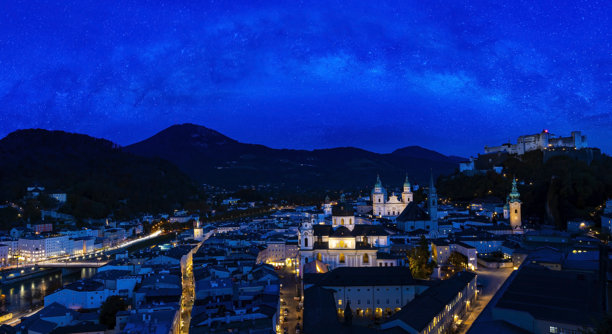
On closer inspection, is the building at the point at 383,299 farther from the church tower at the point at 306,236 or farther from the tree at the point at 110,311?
the tree at the point at 110,311

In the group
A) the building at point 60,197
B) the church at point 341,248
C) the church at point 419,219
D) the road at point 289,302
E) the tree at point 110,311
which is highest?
the building at point 60,197

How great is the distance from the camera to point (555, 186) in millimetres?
32375

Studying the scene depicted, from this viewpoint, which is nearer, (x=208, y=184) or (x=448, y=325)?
(x=448, y=325)

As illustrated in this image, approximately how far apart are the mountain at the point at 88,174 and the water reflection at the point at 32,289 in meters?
26.8

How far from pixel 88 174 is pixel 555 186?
68.1m

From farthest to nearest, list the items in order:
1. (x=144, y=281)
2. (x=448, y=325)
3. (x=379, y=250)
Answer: (x=379, y=250) → (x=144, y=281) → (x=448, y=325)

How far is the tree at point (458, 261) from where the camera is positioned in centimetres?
2287

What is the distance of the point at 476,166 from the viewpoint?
174 feet

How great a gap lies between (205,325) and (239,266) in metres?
11.4

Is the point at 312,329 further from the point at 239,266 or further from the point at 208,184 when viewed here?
the point at 208,184

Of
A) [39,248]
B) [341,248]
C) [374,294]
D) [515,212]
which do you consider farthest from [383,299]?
[39,248]

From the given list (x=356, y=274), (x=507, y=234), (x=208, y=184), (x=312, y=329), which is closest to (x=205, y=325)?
(x=312, y=329)

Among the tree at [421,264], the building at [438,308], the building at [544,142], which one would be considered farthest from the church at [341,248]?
the building at [544,142]

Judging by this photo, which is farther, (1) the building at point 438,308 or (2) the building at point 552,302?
(1) the building at point 438,308
